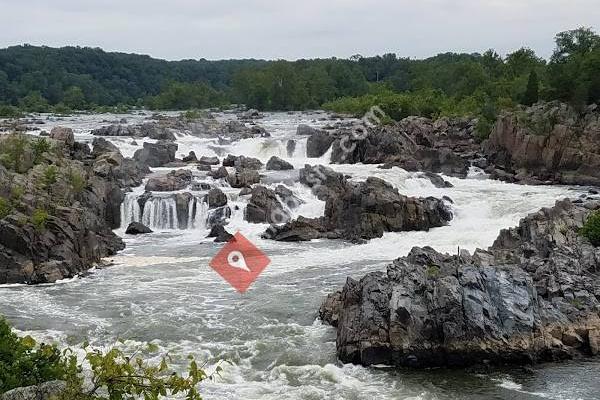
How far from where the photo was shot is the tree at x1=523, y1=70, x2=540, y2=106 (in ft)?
191

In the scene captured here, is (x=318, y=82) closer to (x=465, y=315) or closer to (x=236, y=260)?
(x=236, y=260)

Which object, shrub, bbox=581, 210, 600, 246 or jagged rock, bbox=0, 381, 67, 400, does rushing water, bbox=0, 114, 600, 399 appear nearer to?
shrub, bbox=581, 210, 600, 246

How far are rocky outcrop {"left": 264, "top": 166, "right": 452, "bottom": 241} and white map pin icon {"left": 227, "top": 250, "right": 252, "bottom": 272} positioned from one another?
6.26ft

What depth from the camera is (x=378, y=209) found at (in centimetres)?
3591

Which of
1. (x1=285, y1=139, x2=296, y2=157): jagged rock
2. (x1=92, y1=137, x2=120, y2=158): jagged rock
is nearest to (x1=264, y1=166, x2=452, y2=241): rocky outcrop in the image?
(x1=92, y1=137, x2=120, y2=158): jagged rock

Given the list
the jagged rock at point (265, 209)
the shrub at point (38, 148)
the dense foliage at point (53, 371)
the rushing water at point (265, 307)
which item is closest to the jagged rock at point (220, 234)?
the rushing water at point (265, 307)

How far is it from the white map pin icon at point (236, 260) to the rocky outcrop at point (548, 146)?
858 inches

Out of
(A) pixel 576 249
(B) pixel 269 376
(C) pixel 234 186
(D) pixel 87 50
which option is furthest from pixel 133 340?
(D) pixel 87 50

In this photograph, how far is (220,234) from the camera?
3572cm

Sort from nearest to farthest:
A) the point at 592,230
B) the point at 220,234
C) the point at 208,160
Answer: the point at 592,230 < the point at 220,234 < the point at 208,160

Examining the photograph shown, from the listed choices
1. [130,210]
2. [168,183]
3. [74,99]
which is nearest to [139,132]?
[168,183]

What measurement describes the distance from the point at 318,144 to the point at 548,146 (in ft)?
57.9

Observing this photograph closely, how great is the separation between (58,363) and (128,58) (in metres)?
177

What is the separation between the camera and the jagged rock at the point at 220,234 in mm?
35312
